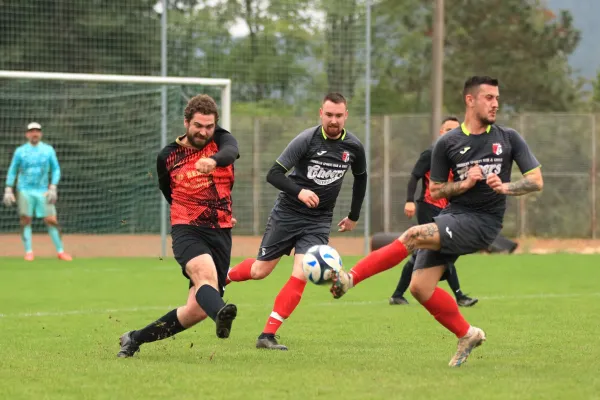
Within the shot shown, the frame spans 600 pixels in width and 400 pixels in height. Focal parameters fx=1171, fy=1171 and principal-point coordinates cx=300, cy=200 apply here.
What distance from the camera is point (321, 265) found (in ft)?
24.0

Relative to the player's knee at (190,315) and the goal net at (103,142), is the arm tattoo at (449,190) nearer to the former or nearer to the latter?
the player's knee at (190,315)

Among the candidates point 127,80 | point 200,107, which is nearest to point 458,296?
point 200,107

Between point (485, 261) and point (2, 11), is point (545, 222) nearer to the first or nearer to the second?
point (485, 261)

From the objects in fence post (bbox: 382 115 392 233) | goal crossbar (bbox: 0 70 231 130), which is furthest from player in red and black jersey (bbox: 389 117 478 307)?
fence post (bbox: 382 115 392 233)

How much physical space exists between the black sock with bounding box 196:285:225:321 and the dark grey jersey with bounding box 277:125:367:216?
1943mm

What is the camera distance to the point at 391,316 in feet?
36.2

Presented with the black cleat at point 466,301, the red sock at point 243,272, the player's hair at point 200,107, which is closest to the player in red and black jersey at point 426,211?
the black cleat at point 466,301

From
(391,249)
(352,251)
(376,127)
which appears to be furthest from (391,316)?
(376,127)

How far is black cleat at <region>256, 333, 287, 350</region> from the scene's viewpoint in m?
8.61

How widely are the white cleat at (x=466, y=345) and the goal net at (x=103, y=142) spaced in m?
13.2

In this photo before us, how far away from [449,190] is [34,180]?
41.0 feet

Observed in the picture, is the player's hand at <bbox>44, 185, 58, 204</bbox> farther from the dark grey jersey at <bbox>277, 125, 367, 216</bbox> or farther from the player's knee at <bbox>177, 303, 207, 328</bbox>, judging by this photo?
the player's knee at <bbox>177, 303, 207, 328</bbox>

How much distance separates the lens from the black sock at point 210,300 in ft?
23.7

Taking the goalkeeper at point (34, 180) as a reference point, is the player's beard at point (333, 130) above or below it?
above
